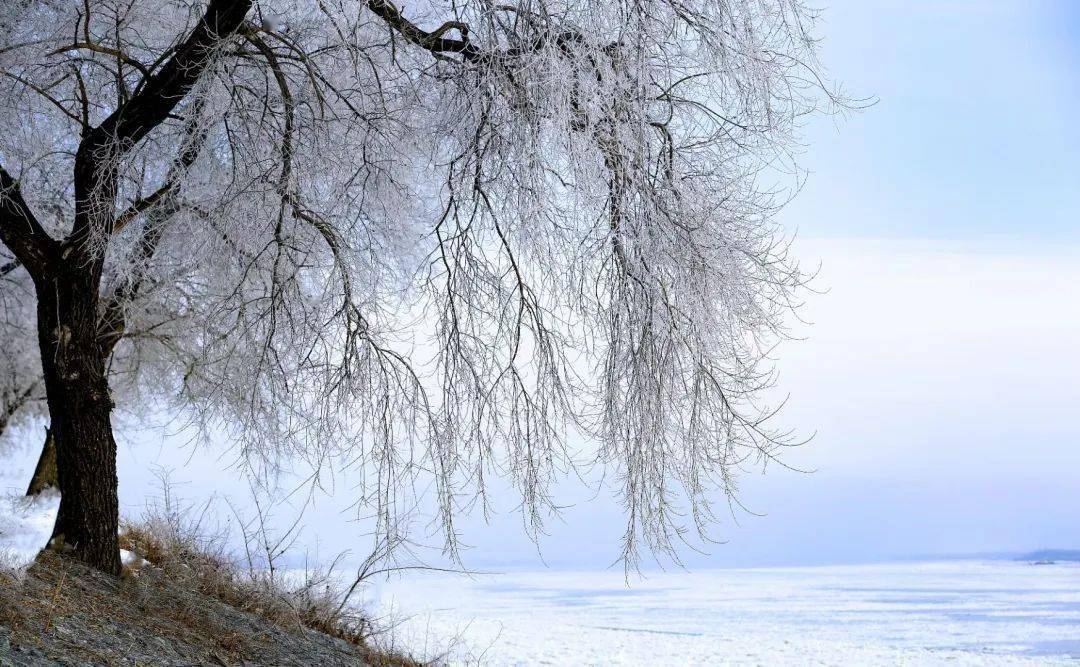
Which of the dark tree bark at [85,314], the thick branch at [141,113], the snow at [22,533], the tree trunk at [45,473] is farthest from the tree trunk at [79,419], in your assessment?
the tree trunk at [45,473]

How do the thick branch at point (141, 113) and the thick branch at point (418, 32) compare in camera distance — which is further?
the thick branch at point (141, 113)

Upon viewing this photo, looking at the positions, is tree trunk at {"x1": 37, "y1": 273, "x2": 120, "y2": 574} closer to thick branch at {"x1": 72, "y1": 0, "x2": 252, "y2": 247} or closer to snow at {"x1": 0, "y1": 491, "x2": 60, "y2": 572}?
snow at {"x1": 0, "y1": 491, "x2": 60, "y2": 572}

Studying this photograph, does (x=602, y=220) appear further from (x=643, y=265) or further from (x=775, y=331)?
(x=775, y=331)

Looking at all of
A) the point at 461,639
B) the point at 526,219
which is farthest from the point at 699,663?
the point at 526,219

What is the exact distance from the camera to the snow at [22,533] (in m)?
5.38

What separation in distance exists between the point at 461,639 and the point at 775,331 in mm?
3848

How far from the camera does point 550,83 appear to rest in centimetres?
402

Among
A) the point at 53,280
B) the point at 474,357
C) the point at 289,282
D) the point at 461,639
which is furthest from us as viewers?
the point at 461,639

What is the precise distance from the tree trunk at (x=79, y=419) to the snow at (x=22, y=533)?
176 mm

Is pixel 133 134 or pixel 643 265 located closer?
pixel 643 265

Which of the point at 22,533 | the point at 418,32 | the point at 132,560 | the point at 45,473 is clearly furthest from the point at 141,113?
the point at 45,473

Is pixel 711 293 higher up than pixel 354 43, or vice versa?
pixel 354 43

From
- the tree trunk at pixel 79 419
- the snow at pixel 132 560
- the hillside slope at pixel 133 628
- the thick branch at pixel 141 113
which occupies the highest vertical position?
the thick branch at pixel 141 113

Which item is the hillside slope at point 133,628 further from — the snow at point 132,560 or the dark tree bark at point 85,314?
the dark tree bark at point 85,314
